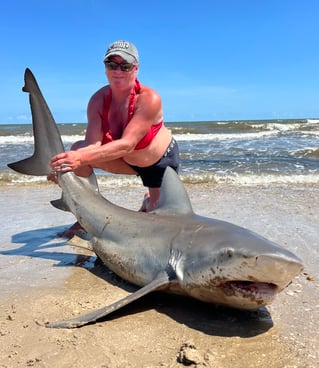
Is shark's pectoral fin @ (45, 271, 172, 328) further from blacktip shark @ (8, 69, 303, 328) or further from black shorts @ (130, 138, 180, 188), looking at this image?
black shorts @ (130, 138, 180, 188)

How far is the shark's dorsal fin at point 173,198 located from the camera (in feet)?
11.3

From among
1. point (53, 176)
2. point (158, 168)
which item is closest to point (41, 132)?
point (53, 176)

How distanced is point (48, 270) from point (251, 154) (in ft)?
41.2

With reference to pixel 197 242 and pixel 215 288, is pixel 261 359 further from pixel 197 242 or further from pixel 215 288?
pixel 197 242

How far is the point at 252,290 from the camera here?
248 centimetres

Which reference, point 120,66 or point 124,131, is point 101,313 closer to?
point 124,131

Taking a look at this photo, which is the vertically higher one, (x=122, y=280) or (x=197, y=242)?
(x=197, y=242)

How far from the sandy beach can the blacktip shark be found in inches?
5.1

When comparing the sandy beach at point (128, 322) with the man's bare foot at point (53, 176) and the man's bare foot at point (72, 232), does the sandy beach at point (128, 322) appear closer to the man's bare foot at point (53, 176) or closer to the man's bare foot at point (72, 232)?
the man's bare foot at point (72, 232)

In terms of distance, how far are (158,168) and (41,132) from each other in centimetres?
132

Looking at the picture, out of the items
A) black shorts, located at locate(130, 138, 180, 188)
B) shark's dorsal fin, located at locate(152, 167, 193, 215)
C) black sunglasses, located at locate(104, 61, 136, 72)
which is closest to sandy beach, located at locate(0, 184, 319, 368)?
shark's dorsal fin, located at locate(152, 167, 193, 215)

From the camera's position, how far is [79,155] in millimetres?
3682

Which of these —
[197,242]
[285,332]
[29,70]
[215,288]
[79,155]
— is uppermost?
[29,70]

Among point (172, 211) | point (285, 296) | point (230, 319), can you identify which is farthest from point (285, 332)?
point (172, 211)
